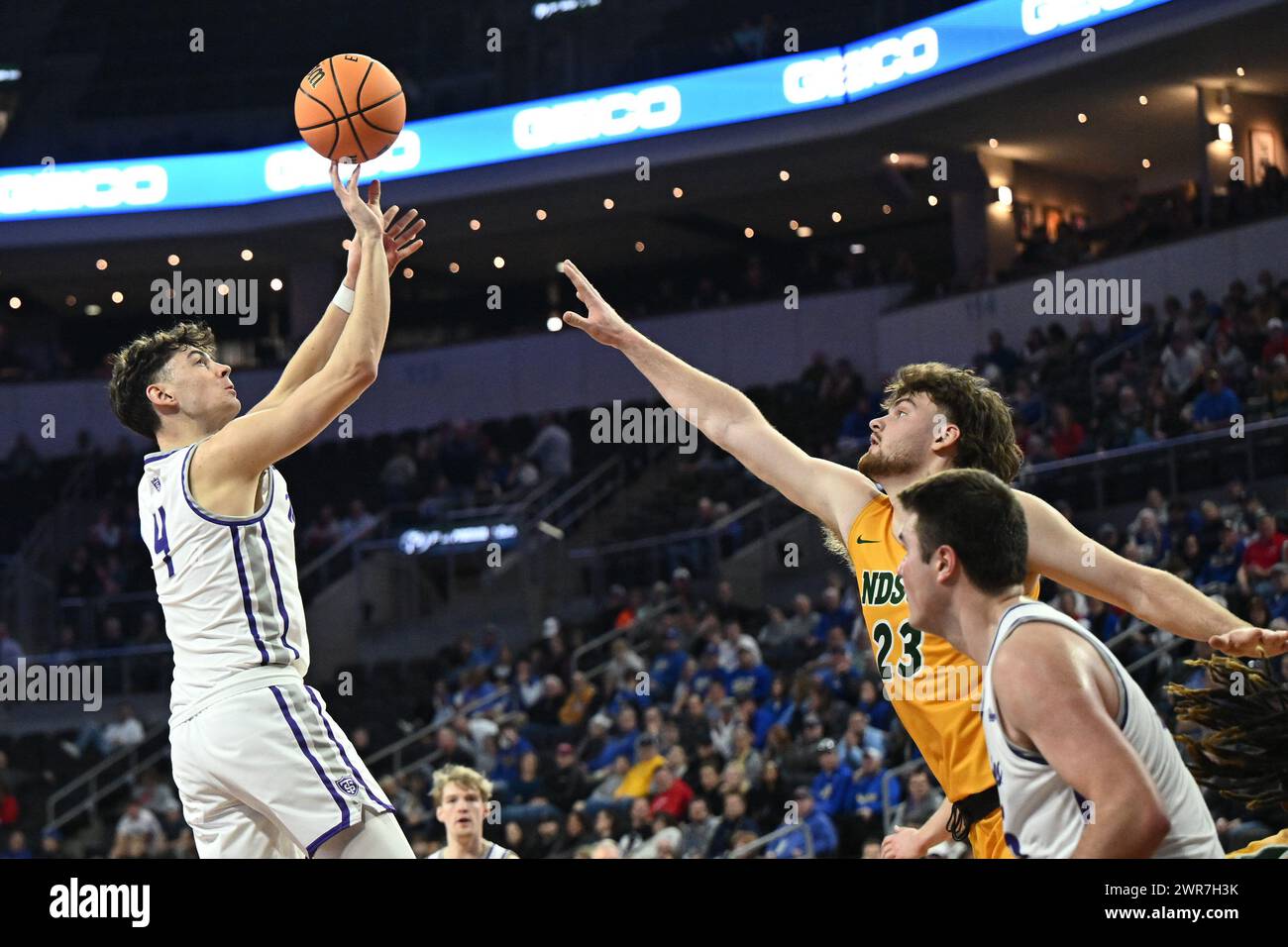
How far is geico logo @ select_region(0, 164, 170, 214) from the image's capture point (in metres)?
21.7

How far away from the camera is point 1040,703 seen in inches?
107

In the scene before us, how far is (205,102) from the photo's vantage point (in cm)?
2314

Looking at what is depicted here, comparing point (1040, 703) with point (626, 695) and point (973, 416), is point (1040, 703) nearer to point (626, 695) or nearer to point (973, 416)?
point (973, 416)

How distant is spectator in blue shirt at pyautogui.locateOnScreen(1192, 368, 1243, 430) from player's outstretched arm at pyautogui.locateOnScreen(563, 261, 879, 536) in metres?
9.63

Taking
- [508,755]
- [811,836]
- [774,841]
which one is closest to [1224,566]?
[811,836]

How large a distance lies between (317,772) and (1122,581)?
211cm

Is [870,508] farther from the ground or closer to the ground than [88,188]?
closer to the ground

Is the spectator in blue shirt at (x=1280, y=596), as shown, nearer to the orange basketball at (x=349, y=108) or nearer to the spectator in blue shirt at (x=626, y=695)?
the spectator in blue shirt at (x=626, y=695)

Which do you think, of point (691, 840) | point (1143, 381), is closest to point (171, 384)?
point (691, 840)

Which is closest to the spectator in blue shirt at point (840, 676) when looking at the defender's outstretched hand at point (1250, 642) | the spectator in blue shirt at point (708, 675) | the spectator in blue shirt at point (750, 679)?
the spectator in blue shirt at point (750, 679)

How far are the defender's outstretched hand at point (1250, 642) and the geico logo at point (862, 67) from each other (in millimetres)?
15550

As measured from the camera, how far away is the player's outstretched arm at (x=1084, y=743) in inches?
104
